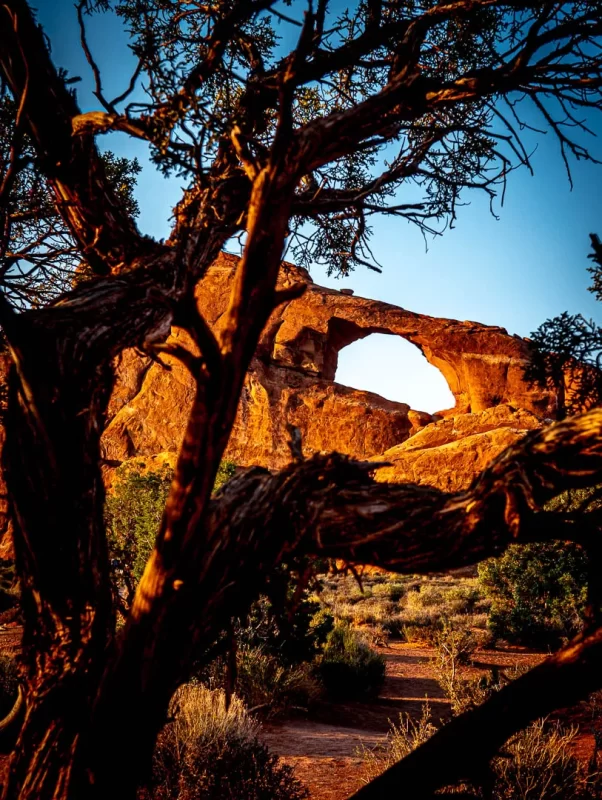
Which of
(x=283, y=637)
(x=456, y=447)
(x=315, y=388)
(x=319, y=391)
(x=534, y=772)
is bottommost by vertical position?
(x=283, y=637)

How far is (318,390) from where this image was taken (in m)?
33.5

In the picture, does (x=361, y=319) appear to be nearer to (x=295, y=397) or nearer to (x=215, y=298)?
(x=295, y=397)

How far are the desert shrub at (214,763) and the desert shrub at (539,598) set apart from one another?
9.28 metres

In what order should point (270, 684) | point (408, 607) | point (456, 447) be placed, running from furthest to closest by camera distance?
point (456, 447) < point (408, 607) < point (270, 684)

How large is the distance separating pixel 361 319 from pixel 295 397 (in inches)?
254

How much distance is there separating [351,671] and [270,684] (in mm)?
2037

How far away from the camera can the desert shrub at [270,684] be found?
8172 mm

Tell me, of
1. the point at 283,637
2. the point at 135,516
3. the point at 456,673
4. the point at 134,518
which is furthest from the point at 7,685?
the point at 456,673

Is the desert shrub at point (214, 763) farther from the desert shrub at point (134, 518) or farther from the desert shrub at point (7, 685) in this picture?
the desert shrub at point (134, 518)

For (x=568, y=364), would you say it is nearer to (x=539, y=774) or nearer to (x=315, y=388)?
(x=539, y=774)

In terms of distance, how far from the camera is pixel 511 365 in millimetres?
32219

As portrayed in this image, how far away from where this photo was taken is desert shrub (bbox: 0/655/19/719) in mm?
6477

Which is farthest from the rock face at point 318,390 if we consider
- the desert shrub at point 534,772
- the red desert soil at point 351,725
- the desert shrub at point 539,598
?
the desert shrub at point 534,772

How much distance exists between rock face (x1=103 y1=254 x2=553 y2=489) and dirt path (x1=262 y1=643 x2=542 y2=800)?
1909 centimetres
